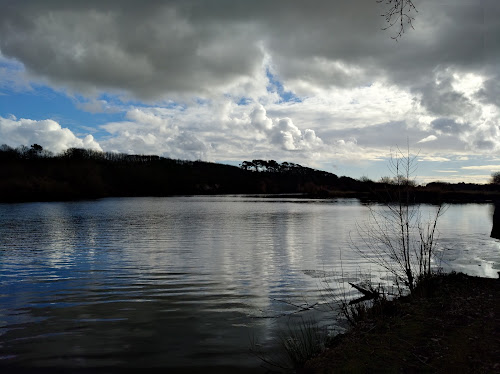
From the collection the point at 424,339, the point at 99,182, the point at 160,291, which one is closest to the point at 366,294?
the point at 424,339

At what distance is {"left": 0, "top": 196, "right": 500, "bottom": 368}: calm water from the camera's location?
7328mm

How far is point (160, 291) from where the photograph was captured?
38.7ft

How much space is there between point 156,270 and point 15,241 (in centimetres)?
1356

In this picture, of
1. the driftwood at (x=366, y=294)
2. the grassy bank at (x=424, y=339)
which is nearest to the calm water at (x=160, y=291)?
the driftwood at (x=366, y=294)

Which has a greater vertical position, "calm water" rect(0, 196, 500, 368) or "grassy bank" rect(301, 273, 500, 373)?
"grassy bank" rect(301, 273, 500, 373)

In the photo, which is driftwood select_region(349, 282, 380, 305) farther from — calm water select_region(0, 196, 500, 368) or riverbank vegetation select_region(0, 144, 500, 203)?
riverbank vegetation select_region(0, 144, 500, 203)

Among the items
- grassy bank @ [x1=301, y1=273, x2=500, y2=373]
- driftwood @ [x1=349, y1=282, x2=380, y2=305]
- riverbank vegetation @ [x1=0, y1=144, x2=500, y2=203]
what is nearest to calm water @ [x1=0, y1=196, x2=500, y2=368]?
driftwood @ [x1=349, y1=282, x2=380, y2=305]

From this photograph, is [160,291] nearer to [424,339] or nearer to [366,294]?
[366,294]

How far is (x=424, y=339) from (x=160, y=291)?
315 inches

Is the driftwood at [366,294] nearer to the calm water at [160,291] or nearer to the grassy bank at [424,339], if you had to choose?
the grassy bank at [424,339]

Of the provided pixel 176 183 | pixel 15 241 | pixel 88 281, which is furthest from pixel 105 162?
pixel 88 281

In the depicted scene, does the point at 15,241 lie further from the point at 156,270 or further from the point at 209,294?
the point at 209,294

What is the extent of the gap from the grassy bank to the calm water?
162 centimetres

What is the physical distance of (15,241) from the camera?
75.8 feet
